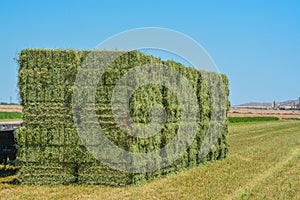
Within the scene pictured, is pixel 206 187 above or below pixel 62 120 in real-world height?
below

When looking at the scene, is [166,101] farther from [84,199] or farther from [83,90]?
[84,199]

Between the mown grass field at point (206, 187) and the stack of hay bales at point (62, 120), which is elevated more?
the stack of hay bales at point (62, 120)

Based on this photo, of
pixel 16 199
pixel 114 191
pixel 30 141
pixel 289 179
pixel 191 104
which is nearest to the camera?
pixel 16 199

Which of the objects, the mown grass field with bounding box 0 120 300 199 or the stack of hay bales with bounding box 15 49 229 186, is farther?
the stack of hay bales with bounding box 15 49 229 186

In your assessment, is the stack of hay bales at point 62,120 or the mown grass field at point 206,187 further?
the stack of hay bales at point 62,120

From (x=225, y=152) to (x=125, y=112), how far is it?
28.3 feet

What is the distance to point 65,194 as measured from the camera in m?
10.8

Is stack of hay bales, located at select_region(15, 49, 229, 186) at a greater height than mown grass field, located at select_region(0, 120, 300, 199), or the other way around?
stack of hay bales, located at select_region(15, 49, 229, 186)

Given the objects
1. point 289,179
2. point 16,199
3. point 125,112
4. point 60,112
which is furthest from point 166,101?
point 16,199

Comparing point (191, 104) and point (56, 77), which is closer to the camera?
point (56, 77)

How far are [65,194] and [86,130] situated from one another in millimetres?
1815

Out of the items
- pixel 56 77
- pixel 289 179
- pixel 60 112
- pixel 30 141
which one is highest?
pixel 56 77

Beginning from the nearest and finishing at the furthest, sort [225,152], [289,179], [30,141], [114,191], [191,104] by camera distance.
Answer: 1. [114,191]
2. [30,141]
3. [289,179]
4. [191,104]
5. [225,152]

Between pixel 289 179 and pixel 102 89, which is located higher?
pixel 102 89
